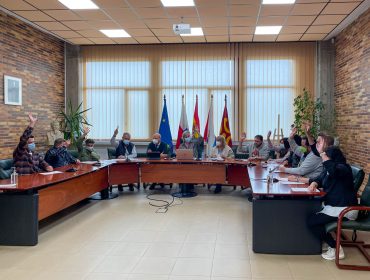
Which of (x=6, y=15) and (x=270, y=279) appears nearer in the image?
(x=270, y=279)

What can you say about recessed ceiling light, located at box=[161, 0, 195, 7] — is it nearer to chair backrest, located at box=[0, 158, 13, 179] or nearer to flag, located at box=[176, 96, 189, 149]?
flag, located at box=[176, 96, 189, 149]

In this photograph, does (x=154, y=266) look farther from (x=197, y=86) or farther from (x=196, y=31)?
(x=197, y=86)

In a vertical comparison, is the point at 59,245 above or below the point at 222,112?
below

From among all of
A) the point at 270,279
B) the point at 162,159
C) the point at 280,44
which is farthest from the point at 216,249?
the point at 280,44

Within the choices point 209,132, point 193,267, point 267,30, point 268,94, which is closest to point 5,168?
point 193,267

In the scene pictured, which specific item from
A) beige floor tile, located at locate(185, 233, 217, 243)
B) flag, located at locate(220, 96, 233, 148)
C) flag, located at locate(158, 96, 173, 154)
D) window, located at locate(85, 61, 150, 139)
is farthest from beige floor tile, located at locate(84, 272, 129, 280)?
window, located at locate(85, 61, 150, 139)

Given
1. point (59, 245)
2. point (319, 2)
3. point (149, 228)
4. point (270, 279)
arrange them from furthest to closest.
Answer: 1. point (319, 2)
2. point (149, 228)
3. point (59, 245)
4. point (270, 279)

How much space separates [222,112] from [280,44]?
7.40 feet

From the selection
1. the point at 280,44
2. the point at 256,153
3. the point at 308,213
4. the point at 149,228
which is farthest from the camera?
the point at 280,44

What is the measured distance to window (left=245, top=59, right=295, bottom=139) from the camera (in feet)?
Answer: 30.5

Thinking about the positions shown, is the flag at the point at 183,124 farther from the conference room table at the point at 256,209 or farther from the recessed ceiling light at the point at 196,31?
the conference room table at the point at 256,209

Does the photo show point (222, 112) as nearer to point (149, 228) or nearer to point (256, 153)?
point (256, 153)

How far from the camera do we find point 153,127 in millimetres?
9727

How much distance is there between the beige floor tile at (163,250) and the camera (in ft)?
13.0
